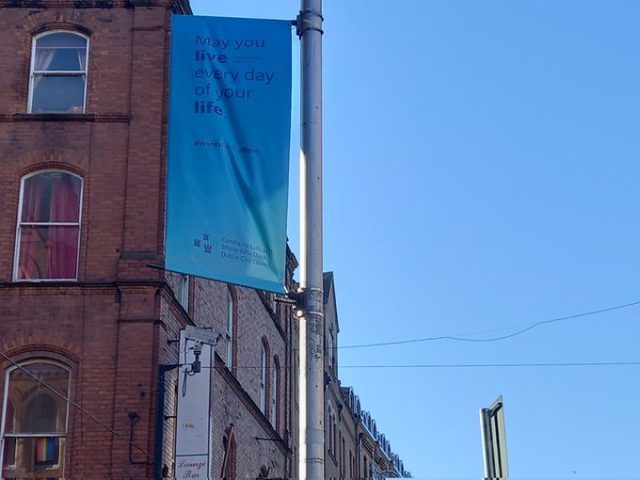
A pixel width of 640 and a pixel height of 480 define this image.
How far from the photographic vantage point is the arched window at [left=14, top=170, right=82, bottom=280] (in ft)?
62.7

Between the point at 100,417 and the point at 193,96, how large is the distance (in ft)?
26.8

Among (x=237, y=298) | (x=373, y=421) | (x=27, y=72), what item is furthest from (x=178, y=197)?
(x=373, y=421)

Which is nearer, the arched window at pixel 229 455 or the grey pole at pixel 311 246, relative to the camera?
the grey pole at pixel 311 246

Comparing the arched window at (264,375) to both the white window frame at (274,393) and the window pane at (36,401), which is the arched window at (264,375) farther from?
the window pane at (36,401)

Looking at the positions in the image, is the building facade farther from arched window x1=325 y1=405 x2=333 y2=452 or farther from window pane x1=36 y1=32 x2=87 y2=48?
arched window x1=325 y1=405 x2=333 y2=452

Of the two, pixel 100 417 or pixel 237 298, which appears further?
pixel 237 298

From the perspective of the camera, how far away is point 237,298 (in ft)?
86.0

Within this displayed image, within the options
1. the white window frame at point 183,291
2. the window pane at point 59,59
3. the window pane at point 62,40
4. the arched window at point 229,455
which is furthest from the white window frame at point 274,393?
the window pane at point 62,40

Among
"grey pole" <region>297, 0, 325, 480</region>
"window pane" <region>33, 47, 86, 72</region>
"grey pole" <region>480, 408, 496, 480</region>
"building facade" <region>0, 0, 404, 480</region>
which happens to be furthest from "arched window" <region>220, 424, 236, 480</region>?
"grey pole" <region>480, 408, 496, 480</region>

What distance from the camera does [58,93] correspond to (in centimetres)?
2033

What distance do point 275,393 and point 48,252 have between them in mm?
12721

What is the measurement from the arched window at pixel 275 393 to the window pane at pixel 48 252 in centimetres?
1191

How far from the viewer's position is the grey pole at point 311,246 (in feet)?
30.7

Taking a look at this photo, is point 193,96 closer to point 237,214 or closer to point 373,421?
point 237,214
